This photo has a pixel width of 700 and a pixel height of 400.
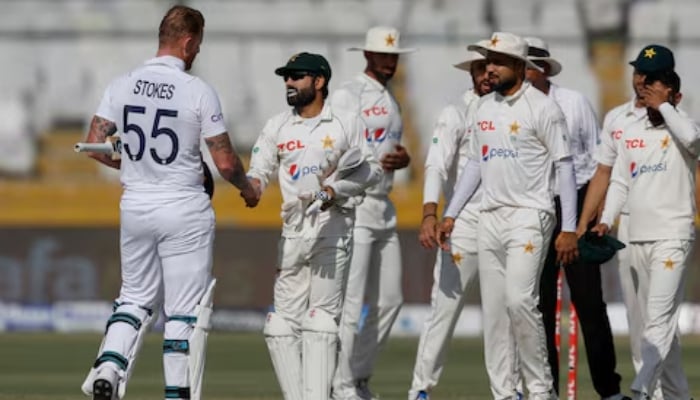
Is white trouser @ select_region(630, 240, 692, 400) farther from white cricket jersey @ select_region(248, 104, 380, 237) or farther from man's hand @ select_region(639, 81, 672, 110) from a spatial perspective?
white cricket jersey @ select_region(248, 104, 380, 237)

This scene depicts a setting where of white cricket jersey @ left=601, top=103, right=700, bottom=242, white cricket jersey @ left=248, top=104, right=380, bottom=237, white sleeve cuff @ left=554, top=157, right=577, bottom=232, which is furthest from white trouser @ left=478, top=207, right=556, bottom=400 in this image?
white cricket jersey @ left=248, top=104, right=380, bottom=237

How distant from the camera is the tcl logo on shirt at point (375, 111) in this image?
10367 millimetres

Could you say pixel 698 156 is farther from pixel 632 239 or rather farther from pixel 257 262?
pixel 257 262

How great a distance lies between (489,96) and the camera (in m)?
8.88

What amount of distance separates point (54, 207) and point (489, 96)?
1481 cm

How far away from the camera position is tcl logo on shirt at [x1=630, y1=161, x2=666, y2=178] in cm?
883

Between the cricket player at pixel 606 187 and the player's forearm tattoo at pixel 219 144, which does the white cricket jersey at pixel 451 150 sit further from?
the player's forearm tattoo at pixel 219 144

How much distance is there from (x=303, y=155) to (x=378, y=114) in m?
1.92

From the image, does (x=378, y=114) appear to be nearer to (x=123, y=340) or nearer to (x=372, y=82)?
(x=372, y=82)

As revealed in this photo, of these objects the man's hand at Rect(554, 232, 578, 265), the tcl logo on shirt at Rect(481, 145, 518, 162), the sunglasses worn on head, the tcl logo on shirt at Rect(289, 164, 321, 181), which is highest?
the sunglasses worn on head

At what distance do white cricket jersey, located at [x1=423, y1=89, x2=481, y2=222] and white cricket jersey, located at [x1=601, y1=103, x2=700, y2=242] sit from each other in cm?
97

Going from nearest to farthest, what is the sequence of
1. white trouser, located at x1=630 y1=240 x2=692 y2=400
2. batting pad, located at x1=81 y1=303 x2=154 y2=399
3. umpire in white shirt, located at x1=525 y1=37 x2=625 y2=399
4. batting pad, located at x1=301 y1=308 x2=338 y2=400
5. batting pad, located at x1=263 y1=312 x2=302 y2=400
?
1. batting pad, located at x1=81 y1=303 x2=154 y2=399
2. batting pad, located at x1=301 y1=308 x2=338 y2=400
3. batting pad, located at x1=263 y1=312 x2=302 y2=400
4. white trouser, located at x1=630 y1=240 x2=692 y2=400
5. umpire in white shirt, located at x1=525 y1=37 x2=625 y2=399

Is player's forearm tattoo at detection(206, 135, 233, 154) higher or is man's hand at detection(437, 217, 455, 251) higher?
player's forearm tattoo at detection(206, 135, 233, 154)

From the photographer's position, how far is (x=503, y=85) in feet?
28.7
